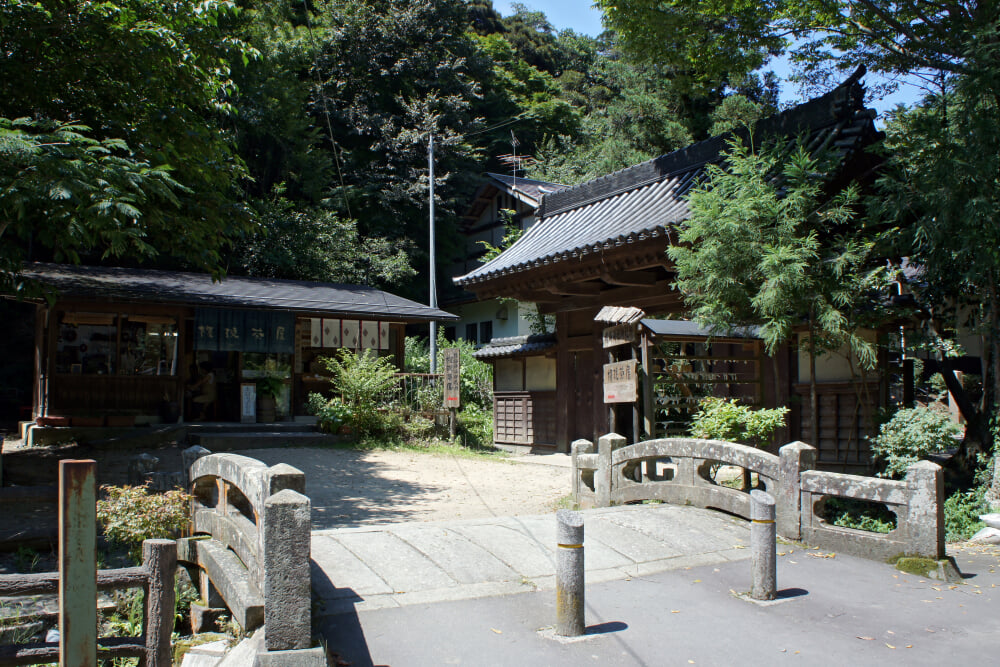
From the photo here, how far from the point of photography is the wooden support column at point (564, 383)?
15.4m

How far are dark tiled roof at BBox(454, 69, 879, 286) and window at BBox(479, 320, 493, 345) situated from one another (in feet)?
49.7

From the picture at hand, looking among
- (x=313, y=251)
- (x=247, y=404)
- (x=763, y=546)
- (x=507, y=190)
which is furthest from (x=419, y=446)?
(x=507, y=190)

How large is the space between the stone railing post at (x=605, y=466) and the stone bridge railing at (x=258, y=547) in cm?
446

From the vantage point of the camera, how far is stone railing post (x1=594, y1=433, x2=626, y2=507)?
9125 millimetres

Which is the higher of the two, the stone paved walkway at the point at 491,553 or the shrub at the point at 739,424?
the shrub at the point at 739,424

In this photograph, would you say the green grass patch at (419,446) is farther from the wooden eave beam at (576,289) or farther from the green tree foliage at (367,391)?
the wooden eave beam at (576,289)

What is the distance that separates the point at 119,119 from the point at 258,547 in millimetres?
6747

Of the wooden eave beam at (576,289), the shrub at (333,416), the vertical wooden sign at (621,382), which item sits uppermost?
the wooden eave beam at (576,289)

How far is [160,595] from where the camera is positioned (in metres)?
4.68

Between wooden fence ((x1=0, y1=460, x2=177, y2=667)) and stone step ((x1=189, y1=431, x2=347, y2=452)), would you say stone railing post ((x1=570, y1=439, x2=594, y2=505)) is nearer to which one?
wooden fence ((x1=0, y1=460, x2=177, y2=667))

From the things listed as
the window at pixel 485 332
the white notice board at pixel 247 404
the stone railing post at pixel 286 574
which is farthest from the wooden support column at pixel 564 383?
the window at pixel 485 332

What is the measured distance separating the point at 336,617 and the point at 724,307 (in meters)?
6.19

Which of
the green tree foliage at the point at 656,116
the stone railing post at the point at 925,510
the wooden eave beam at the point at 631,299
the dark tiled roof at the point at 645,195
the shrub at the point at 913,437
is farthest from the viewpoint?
the green tree foliage at the point at 656,116

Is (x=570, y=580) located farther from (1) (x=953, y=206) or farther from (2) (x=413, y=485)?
(2) (x=413, y=485)
